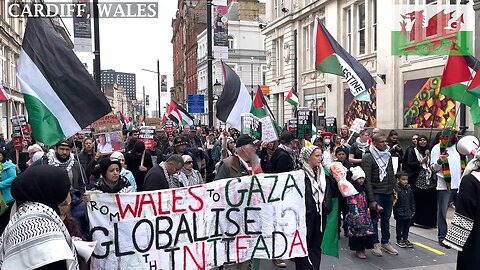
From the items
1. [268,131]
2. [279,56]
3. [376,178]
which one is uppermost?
[279,56]

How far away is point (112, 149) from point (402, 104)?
49.0 feet

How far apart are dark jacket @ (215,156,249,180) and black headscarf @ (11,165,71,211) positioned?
2.90 metres

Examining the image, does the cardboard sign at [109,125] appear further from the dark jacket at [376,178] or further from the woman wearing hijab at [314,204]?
the dark jacket at [376,178]

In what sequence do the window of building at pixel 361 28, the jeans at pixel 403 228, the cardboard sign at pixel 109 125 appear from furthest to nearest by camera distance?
the window of building at pixel 361 28, the cardboard sign at pixel 109 125, the jeans at pixel 403 228

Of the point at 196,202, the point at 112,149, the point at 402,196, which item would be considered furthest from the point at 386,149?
the point at 112,149

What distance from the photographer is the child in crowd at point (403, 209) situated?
7.01 metres

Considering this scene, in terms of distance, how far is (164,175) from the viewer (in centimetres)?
592

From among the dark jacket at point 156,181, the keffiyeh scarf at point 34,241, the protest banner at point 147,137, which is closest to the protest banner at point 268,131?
the protest banner at point 147,137

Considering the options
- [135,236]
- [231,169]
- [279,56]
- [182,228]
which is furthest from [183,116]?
[279,56]

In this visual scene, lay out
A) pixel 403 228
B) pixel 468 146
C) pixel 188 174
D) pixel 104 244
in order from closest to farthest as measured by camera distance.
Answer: pixel 104 244, pixel 468 146, pixel 188 174, pixel 403 228

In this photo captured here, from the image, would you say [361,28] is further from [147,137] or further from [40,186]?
[40,186]

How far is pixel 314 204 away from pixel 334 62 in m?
3.62

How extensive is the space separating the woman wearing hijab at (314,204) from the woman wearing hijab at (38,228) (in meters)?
3.34

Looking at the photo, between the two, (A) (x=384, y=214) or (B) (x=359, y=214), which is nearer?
(B) (x=359, y=214)
